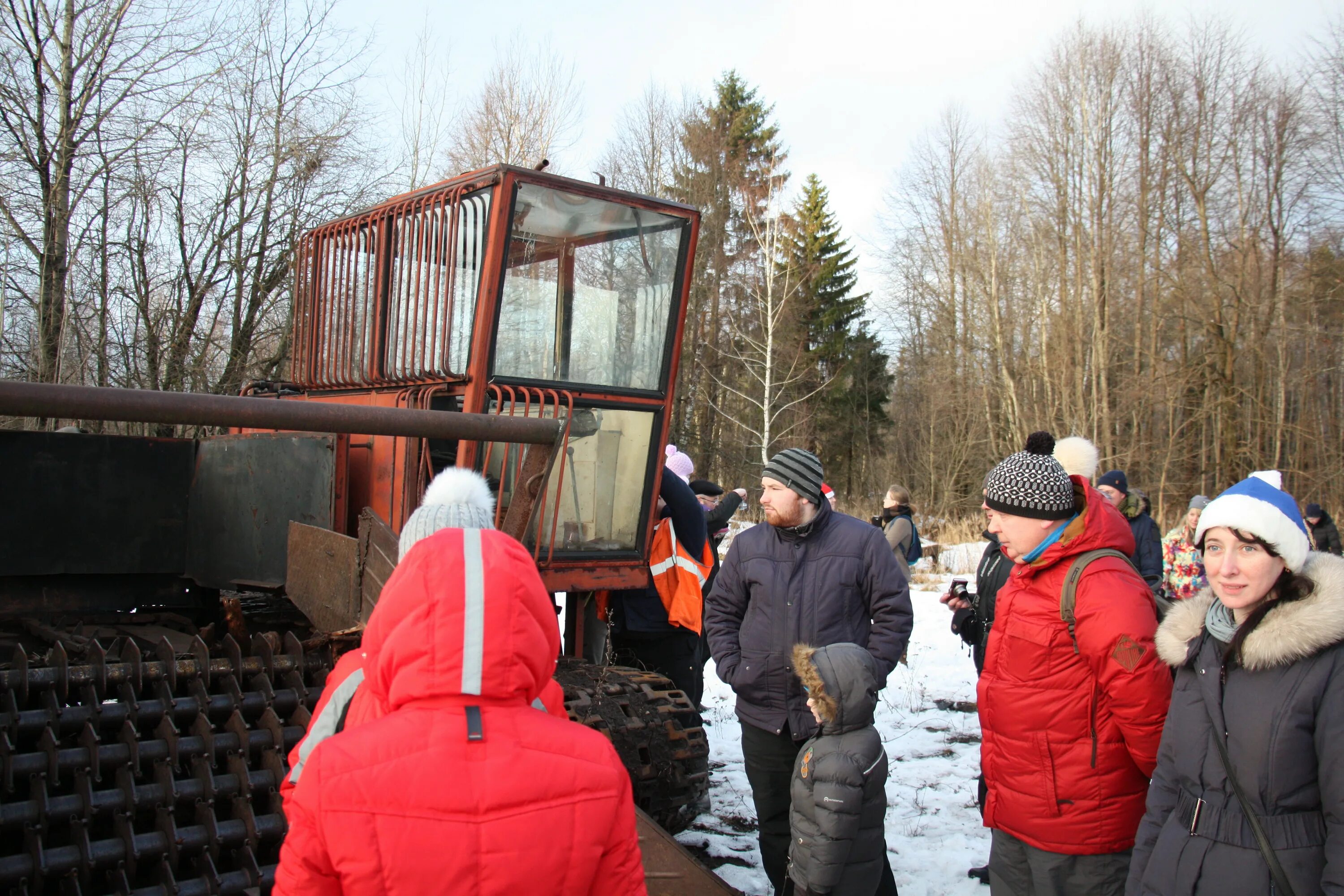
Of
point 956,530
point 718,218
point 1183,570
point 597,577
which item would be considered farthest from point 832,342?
point 597,577

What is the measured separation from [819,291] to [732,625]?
30319 mm

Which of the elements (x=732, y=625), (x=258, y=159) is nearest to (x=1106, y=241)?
(x=258, y=159)

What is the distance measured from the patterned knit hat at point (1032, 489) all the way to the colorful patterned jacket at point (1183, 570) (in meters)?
4.27

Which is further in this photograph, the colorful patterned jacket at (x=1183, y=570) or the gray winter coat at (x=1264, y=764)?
the colorful patterned jacket at (x=1183, y=570)

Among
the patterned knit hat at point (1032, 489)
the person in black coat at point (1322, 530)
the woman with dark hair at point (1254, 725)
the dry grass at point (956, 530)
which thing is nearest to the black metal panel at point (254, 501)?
the patterned knit hat at point (1032, 489)

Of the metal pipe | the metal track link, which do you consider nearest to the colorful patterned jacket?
the metal pipe

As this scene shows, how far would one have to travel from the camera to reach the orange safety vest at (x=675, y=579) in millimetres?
4660

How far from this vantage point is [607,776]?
153cm

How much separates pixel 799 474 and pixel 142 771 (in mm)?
2088

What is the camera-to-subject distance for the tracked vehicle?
246 cm

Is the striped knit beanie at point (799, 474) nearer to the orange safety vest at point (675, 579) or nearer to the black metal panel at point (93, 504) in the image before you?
the orange safety vest at point (675, 579)

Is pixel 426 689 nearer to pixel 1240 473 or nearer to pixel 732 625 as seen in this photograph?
pixel 732 625

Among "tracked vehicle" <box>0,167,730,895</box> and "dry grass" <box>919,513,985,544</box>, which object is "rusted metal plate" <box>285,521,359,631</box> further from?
"dry grass" <box>919,513,985,544</box>

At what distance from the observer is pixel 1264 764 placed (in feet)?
6.72
